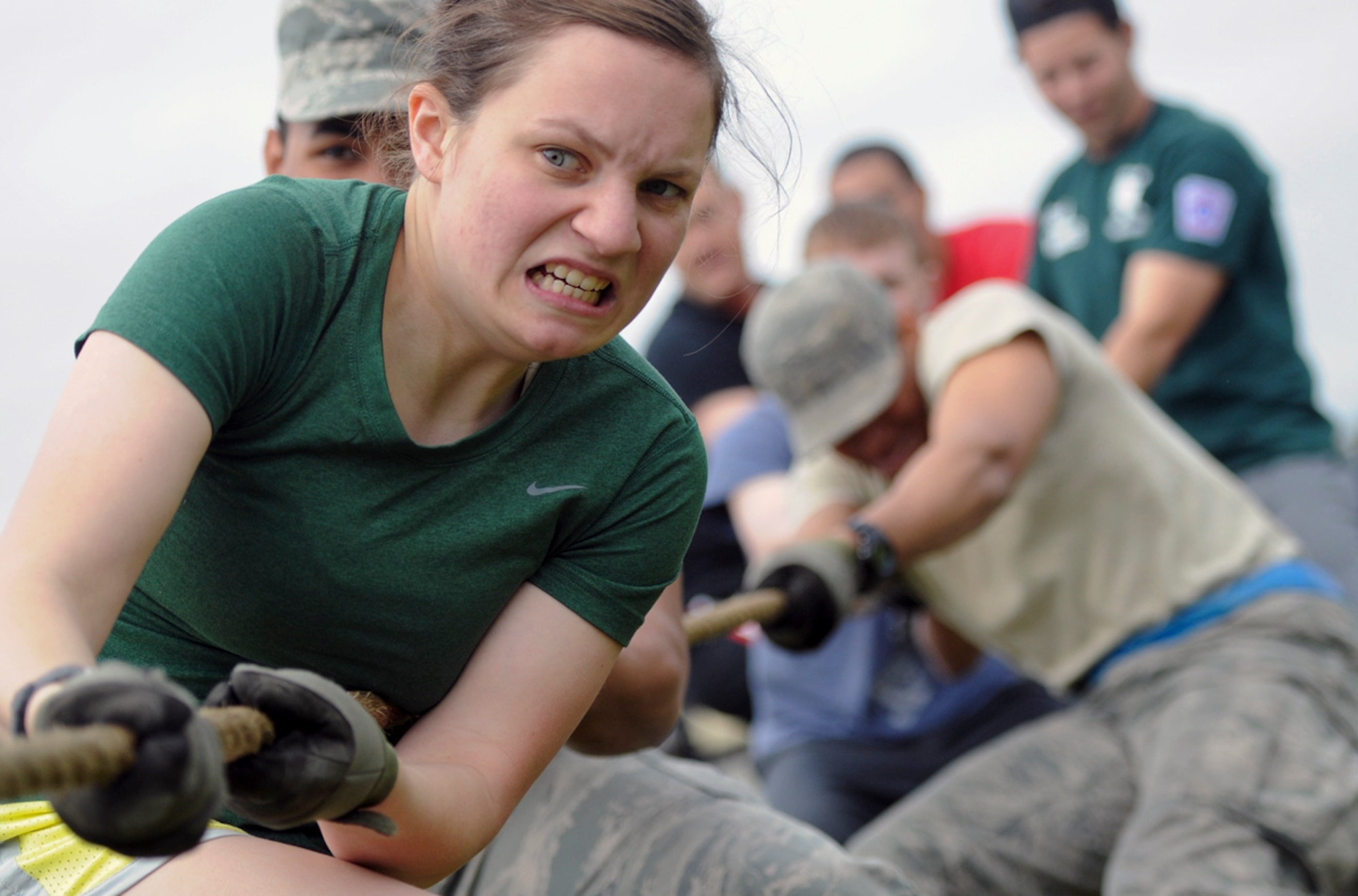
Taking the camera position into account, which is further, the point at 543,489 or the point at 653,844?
the point at 653,844

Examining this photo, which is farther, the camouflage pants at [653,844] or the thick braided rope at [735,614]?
the thick braided rope at [735,614]

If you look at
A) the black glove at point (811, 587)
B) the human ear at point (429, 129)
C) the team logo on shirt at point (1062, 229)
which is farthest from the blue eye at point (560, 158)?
the team logo on shirt at point (1062, 229)

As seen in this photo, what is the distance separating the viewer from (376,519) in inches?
41.9

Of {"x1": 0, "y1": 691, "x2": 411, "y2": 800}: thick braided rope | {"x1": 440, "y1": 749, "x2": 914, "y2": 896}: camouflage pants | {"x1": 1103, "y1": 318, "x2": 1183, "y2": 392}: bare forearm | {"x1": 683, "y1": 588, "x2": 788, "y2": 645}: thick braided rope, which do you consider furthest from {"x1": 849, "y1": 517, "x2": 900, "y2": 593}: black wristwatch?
{"x1": 0, "y1": 691, "x2": 411, "y2": 800}: thick braided rope

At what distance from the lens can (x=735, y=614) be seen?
195 centimetres

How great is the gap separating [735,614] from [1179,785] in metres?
0.66

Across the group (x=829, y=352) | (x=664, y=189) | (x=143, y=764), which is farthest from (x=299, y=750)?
(x=829, y=352)

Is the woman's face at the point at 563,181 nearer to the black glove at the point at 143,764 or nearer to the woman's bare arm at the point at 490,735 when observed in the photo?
the woman's bare arm at the point at 490,735

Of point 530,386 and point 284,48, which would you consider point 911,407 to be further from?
point 530,386

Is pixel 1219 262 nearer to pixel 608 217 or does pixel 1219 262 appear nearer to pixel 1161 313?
pixel 1161 313

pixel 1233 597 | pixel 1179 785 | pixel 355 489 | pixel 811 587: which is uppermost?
pixel 355 489

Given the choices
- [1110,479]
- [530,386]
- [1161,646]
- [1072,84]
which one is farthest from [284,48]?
[1072,84]

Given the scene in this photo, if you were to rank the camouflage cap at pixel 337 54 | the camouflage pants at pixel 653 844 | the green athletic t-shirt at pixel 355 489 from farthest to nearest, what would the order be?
1. the camouflage cap at pixel 337 54
2. the camouflage pants at pixel 653 844
3. the green athletic t-shirt at pixel 355 489

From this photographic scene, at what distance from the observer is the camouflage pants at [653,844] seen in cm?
138
